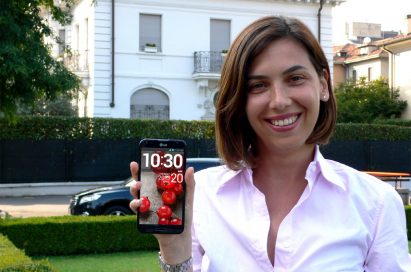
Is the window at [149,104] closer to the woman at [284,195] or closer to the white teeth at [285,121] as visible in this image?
the woman at [284,195]

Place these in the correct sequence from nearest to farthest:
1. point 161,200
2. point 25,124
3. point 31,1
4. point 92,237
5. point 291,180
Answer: point 161,200 < point 291,180 < point 92,237 < point 31,1 < point 25,124

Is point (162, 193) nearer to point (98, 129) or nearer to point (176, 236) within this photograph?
point (176, 236)

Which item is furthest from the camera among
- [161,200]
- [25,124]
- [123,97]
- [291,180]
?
[123,97]

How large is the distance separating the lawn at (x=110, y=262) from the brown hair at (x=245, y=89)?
8.06 m

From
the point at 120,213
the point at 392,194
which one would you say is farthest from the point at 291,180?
the point at 120,213

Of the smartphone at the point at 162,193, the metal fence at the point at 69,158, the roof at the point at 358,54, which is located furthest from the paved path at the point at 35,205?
the roof at the point at 358,54

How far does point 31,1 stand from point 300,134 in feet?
41.4

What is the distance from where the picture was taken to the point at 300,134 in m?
2.39

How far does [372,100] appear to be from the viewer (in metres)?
37.2

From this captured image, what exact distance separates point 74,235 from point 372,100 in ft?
92.4

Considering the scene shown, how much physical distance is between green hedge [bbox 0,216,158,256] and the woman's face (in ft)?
32.6

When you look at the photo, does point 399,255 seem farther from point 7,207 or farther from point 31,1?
point 7,207

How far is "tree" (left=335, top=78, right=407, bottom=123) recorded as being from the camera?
118 ft

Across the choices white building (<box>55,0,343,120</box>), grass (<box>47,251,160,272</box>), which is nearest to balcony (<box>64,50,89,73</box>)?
white building (<box>55,0,343,120</box>)
